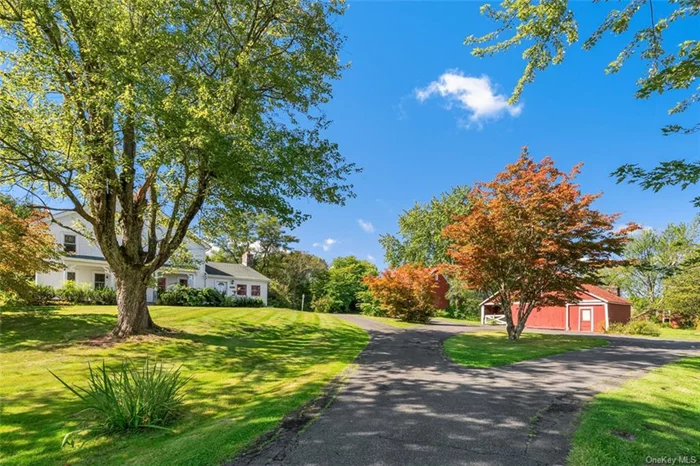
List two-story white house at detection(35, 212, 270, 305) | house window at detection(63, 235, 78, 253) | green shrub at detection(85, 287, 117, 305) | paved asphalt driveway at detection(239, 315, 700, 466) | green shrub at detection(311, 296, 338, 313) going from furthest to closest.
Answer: green shrub at detection(311, 296, 338, 313)
house window at detection(63, 235, 78, 253)
two-story white house at detection(35, 212, 270, 305)
green shrub at detection(85, 287, 117, 305)
paved asphalt driveway at detection(239, 315, 700, 466)

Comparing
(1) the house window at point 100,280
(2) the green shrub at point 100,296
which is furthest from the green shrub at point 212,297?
(1) the house window at point 100,280

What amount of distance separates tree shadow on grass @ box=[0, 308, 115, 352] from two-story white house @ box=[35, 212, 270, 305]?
3080 millimetres

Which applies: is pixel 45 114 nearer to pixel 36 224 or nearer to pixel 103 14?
pixel 103 14

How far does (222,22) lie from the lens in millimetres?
10852

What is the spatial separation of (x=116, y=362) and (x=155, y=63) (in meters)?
8.20

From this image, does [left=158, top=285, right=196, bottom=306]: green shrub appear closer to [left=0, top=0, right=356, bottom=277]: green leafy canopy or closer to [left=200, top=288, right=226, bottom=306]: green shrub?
[left=200, top=288, right=226, bottom=306]: green shrub

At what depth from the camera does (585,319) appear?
2906 centimetres

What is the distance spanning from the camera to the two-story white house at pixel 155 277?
2377cm

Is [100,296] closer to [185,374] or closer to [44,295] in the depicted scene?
[44,295]

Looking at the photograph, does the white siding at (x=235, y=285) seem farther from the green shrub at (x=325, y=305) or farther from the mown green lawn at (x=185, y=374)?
the mown green lawn at (x=185, y=374)

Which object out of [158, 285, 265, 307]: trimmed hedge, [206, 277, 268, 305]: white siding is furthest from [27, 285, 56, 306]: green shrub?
[206, 277, 268, 305]: white siding

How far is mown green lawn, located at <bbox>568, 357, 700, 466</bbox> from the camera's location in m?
3.81

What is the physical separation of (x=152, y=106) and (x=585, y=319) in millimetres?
33988

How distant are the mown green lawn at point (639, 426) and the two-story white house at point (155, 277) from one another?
1606 cm
